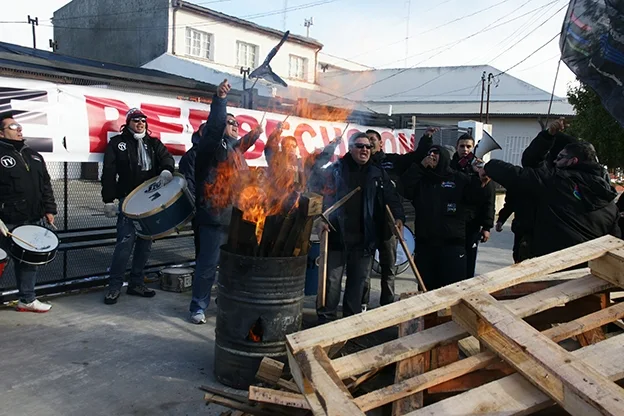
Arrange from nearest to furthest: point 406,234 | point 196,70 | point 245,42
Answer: point 406,234 < point 196,70 < point 245,42

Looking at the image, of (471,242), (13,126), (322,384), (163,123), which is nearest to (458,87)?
(471,242)

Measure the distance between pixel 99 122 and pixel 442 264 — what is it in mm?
4166

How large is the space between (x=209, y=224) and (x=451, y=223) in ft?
8.11

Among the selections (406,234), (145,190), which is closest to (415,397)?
(145,190)

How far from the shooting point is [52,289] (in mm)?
6066

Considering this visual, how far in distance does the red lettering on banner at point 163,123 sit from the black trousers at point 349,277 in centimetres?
262

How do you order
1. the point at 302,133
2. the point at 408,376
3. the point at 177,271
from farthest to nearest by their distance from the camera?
the point at 302,133 → the point at 177,271 → the point at 408,376

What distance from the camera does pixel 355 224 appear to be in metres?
5.44

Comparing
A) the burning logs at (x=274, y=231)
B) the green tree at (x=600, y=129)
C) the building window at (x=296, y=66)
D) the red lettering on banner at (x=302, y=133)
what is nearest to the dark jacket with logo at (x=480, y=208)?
the burning logs at (x=274, y=231)

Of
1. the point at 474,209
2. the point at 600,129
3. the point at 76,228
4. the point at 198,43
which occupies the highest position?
the point at 198,43

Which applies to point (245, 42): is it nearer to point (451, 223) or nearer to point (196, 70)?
point (196, 70)

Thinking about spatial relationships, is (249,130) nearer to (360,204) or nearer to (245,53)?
(360,204)

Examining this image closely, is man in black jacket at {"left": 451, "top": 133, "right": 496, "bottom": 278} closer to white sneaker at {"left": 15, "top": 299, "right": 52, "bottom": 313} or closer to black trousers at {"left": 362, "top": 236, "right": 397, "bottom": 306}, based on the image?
black trousers at {"left": 362, "top": 236, "right": 397, "bottom": 306}

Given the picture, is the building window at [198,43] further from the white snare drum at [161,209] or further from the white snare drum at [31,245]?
the white snare drum at [31,245]
